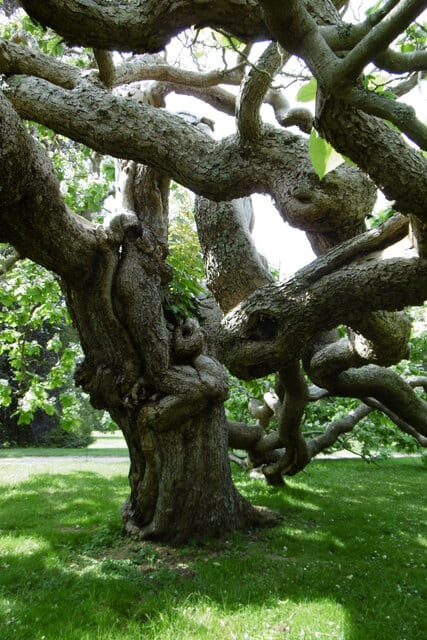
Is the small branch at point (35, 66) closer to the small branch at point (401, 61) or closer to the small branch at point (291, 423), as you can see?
the small branch at point (401, 61)

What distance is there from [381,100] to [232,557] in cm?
472

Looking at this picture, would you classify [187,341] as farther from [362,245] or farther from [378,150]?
[378,150]

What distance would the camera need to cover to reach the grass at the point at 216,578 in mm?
3391

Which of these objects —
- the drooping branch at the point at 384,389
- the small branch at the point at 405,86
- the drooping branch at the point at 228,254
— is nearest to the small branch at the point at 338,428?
the drooping branch at the point at 384,389

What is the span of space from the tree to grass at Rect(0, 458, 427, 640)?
62 cm

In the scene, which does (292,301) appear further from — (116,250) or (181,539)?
(181,539)

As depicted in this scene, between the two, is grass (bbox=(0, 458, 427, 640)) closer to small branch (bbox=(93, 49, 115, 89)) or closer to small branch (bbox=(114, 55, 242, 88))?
small branch (bbox=(93, 49, 115, 89))

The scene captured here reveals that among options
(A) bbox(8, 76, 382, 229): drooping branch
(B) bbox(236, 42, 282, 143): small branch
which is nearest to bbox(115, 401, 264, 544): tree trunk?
(A) bbox(8, 76, 382, 229): drooping branch

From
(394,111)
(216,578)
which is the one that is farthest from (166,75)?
(216,578)

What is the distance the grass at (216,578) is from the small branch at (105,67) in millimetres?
5133

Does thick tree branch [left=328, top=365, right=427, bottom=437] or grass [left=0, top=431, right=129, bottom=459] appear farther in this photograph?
grass [left=0, top=431, right=129, bottom=459]

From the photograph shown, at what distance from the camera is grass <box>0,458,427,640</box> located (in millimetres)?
3391

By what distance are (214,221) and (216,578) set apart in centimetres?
382

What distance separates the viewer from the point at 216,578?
429 cm
